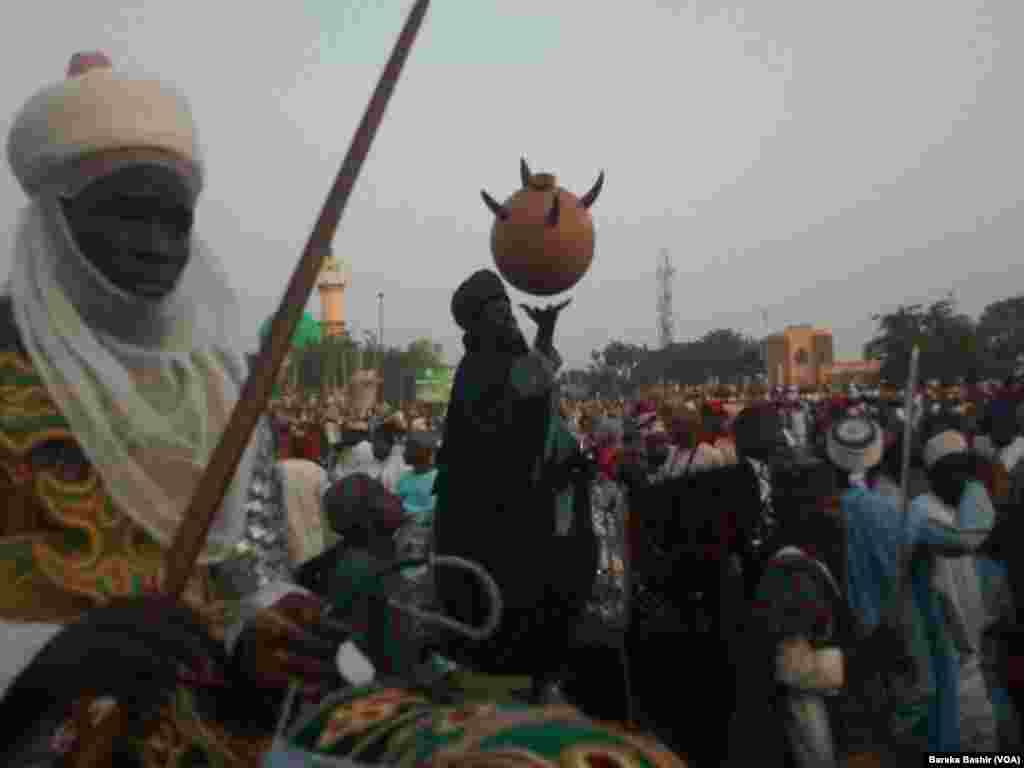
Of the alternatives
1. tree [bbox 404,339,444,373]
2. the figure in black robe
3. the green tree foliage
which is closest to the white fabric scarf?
the figure in black robe

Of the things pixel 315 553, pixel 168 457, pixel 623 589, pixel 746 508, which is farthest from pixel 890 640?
pixel 168 457

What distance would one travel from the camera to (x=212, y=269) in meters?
2.64

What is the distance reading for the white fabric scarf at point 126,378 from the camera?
2.20 meters

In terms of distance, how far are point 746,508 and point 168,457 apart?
490cm

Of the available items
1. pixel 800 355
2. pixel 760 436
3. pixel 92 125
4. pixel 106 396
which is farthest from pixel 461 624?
pixel 800 355

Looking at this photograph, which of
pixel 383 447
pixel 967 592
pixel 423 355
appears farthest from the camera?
pixel 423 355

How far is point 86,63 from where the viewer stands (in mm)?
2506

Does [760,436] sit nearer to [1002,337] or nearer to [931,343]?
[931,343]

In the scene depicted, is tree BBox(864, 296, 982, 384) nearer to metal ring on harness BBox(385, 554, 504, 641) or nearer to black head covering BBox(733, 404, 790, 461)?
black head covering BBox(733, 404, 790, 461)

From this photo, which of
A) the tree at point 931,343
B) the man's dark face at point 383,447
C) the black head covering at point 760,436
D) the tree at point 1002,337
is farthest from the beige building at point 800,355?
the black head covering at point 760,436

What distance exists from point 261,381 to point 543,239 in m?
5.20

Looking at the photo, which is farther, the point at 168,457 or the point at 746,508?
the point at 746,508

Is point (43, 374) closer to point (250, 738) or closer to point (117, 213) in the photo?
point (117, 213)

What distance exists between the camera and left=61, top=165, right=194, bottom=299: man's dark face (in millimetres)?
2289
